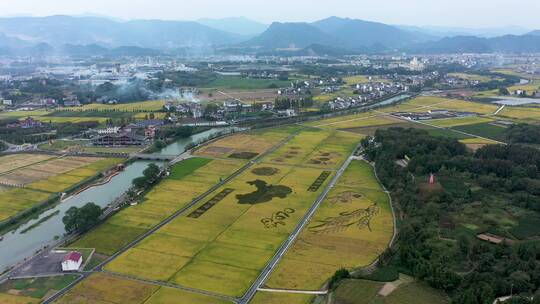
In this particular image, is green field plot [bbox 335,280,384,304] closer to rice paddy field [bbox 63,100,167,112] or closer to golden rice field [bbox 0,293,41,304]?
golden rice field [bbox 0,293,41,304]

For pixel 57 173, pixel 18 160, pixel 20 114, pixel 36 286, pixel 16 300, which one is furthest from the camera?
pixel 20 114

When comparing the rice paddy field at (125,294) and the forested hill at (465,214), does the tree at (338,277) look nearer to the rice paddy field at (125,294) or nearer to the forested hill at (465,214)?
the forested hill at (465,214)

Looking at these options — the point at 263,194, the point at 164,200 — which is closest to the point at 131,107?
the point at 164,200

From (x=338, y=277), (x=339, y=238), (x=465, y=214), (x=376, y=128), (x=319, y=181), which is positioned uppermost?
(x=376, y=128)

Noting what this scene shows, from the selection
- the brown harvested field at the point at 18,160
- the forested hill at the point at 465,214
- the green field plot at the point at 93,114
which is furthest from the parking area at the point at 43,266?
the green field plot at the point at 93,114

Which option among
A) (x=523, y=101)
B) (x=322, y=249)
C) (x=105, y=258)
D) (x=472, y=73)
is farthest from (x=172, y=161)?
(x=472, y=73)

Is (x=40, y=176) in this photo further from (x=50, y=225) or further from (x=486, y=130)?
(x=486, y=130)

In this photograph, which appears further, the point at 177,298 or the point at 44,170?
the point at 44,170

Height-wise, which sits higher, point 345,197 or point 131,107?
point 131,107
